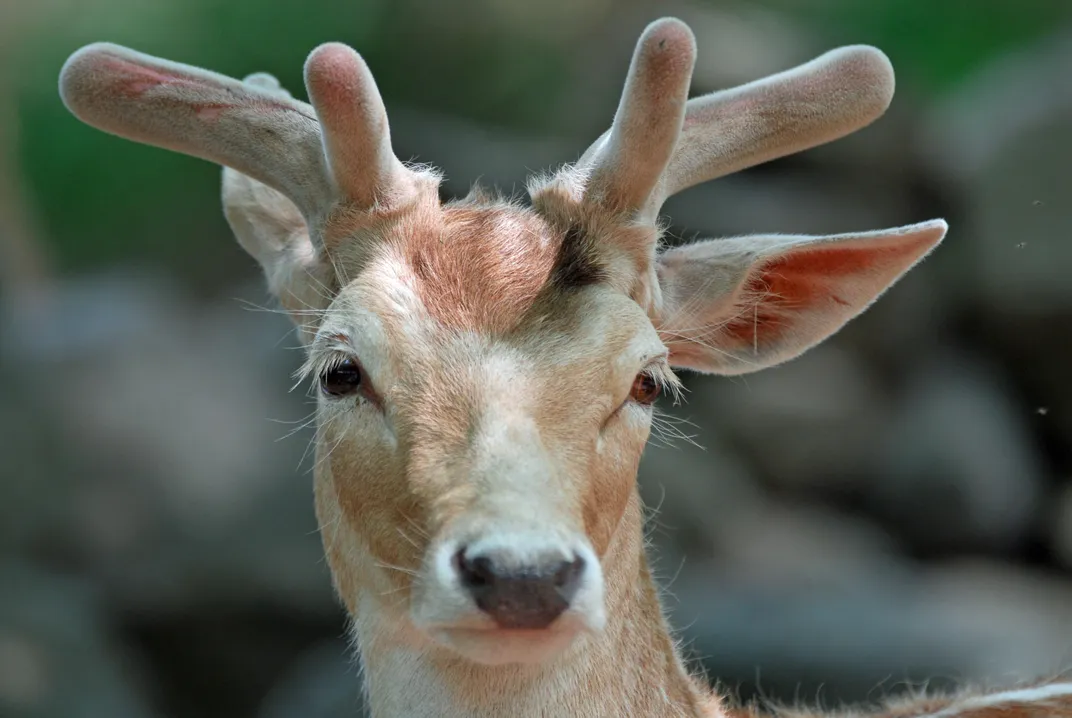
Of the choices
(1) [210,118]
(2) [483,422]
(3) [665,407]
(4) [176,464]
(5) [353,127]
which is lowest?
(4) [176,464]

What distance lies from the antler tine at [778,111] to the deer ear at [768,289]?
25 centimetres

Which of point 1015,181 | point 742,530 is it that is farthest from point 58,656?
point 1015,181

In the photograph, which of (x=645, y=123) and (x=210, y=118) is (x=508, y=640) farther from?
(x=210, y=118)

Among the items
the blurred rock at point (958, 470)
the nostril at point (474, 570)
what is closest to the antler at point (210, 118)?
the nostril at point (474, 570)

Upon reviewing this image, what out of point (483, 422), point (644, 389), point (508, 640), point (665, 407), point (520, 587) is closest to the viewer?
point (520, 587)

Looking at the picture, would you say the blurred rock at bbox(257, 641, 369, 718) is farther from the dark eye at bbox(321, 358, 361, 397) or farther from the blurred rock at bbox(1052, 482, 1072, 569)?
the blurred rock at bbox(1052, 482, 1072, 569)

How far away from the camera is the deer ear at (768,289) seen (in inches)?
146

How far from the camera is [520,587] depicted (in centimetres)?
264

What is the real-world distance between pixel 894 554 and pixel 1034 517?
1065mm

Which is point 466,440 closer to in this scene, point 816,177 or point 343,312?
point 343,312

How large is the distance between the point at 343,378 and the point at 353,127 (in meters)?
0.61

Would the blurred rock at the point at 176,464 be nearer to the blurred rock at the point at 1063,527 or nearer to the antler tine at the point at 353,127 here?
the blurred rock at the point at 1063,527

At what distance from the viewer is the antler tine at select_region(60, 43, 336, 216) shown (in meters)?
3.66

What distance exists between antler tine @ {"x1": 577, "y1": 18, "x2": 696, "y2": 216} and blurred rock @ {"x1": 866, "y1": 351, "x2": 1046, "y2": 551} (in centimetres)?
719
